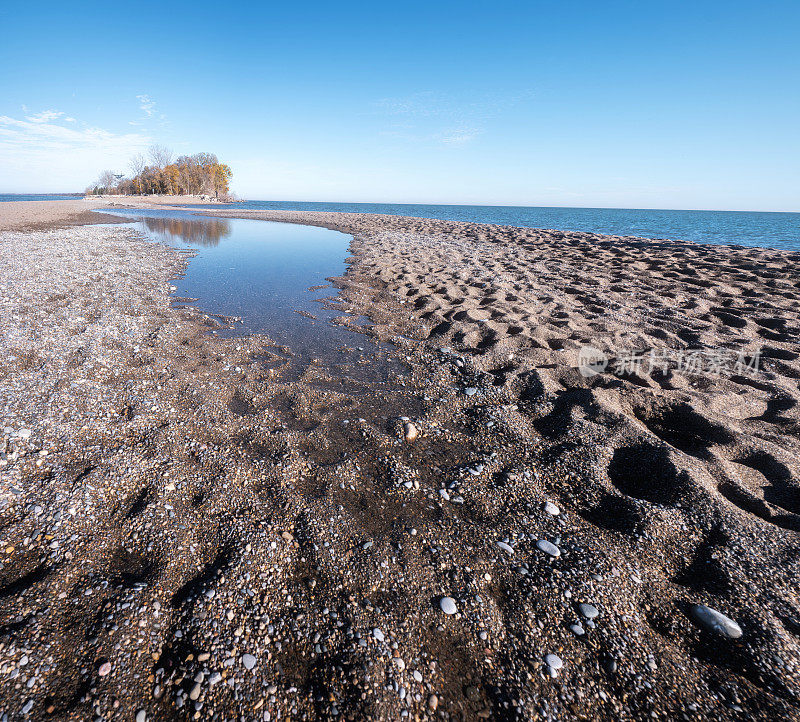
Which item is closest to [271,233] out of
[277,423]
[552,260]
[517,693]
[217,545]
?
[552,260]

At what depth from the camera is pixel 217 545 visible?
12.4ft

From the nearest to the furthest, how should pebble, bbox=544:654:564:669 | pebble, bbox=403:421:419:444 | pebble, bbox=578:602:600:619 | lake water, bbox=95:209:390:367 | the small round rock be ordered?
1. pebble, bbox=544:654:564:669
2. pebble, bbox=578:602:600:619
3. the small round rock
4. pebble, bbox=403:421:419:444
5. lake water, bbox=95:209:390:367

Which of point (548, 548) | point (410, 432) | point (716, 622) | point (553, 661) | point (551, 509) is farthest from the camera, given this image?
point (410, 432)

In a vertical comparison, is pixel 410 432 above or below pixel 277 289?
below

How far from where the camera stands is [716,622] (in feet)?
10.0

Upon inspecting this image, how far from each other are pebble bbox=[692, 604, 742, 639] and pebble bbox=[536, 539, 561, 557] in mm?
1180

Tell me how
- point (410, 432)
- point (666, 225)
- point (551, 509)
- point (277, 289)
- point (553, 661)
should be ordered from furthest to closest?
point (666, 225) < point (277, 289) < point (410, 432) < point (551, 509) < point (553, 661)

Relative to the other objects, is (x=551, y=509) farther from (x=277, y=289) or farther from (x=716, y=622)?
(x=277, y=289)

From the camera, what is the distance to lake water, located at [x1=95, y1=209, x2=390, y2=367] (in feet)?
31.0

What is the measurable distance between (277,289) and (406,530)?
1273cm

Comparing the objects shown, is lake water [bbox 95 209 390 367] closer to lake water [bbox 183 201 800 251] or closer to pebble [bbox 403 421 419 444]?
pebble [bbox 403 421 419 444]

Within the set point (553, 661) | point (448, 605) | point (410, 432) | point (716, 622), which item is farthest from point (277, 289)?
point (716, 622)

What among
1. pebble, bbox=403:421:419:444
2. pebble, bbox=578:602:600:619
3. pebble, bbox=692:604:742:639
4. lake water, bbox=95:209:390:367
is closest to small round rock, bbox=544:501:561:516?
pebble, bbox=578:602:600:619

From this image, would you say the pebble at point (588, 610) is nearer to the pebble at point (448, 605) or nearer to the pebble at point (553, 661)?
the pebble at point (553, 661)
